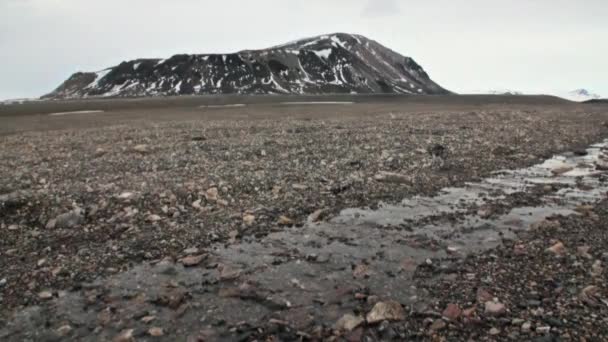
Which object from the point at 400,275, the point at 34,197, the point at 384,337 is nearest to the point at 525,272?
the point at 400,275

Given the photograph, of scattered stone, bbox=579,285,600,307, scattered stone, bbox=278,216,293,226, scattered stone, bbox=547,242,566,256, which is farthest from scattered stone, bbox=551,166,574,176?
scattered stone, bbox=278,216,293,226

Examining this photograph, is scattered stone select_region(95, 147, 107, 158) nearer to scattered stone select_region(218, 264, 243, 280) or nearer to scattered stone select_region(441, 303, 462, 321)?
scattered stone select_region(218, 264, 243, 280)

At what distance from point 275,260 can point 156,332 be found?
10.7 feet

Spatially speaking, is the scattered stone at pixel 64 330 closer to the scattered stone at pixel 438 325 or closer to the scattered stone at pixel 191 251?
the scattered stone at pixel 191 251

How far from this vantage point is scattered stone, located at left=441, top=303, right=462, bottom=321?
665 centimetres

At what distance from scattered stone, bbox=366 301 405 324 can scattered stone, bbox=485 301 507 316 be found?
4.39ft

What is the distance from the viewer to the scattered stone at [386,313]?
6.69m

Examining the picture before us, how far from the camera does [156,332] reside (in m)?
6.57

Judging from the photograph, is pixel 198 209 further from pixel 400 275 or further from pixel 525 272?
→ pixel 525 272

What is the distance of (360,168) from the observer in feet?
60.7

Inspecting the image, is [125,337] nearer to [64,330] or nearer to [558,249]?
[64,330]

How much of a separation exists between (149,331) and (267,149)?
56.9 ft

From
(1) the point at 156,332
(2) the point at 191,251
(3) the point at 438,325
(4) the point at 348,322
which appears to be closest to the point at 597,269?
(3) the point at 438,325

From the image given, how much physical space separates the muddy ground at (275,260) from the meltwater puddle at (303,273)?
0.04 m
